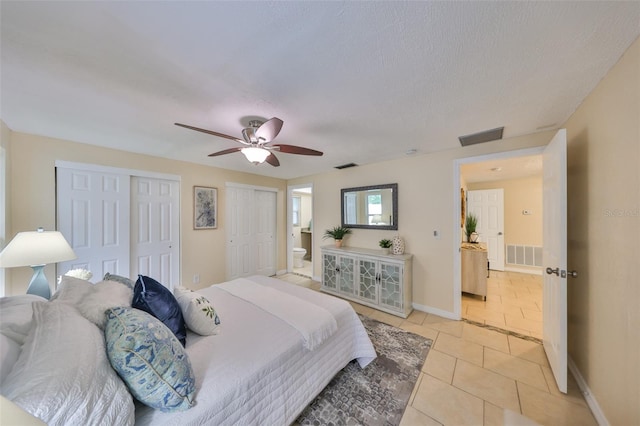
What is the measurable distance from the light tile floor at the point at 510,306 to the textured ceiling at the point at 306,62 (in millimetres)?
2292

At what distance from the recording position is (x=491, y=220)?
5082 mm

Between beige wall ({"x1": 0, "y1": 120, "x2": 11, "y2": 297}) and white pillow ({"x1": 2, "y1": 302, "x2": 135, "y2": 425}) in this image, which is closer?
white pillow ({"x1": 2, "y1": 302, "x2": 135, "y2": 425})

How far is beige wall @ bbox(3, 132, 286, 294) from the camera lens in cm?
225

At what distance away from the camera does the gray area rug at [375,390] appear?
1466 millimetres

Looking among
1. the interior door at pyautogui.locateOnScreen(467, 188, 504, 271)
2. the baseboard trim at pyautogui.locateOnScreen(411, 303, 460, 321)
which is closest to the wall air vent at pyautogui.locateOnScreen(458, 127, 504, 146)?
the baseboard trim at pyautogui.locateOnScreen(411, 303, 460, 321)

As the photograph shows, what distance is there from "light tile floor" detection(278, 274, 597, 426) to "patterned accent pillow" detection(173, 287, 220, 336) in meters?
1.45

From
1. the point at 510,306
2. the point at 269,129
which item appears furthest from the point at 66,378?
the point at 510,306

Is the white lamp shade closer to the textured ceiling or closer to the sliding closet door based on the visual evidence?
the sliding closet door

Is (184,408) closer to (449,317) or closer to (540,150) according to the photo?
(449,317)

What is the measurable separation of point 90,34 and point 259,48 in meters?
0.80

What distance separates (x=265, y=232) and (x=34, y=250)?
10.3 feet

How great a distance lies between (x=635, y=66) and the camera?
113cm

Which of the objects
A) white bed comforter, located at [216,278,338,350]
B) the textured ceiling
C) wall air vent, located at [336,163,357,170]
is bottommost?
white bed comforter, located at [216,278,338,350]

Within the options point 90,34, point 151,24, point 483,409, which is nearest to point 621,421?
point 483,409
